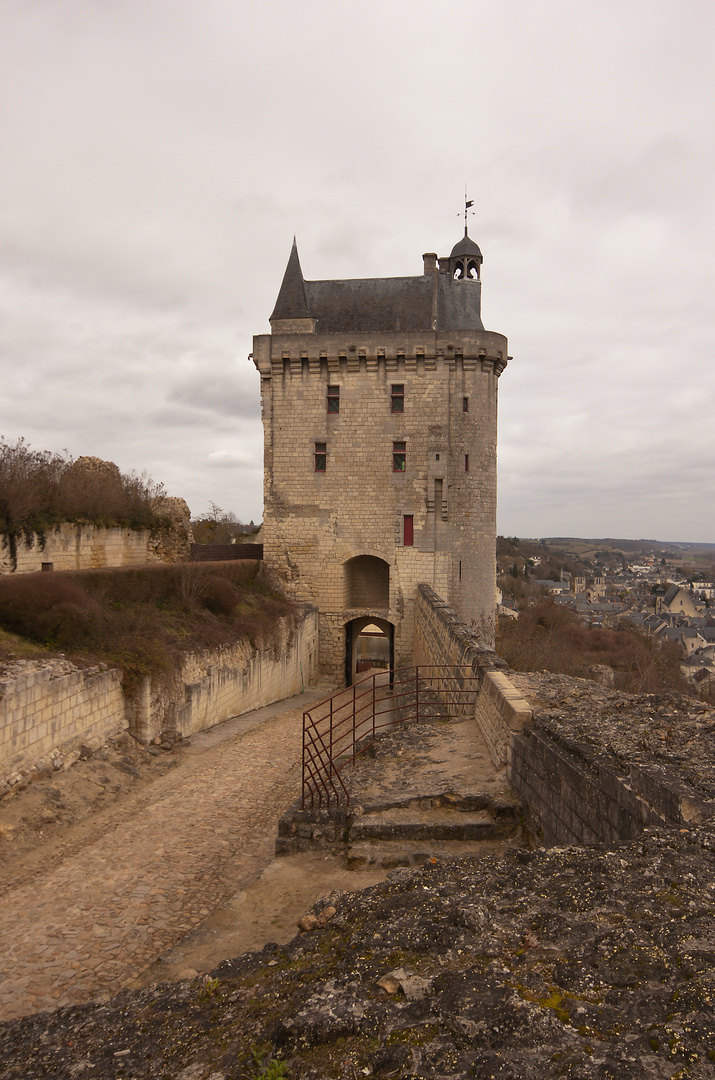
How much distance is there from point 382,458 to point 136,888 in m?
16.2

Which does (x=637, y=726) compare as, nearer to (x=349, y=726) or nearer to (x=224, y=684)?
(x=349, y=726)

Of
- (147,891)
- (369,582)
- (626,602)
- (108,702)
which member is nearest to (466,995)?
(147,891)

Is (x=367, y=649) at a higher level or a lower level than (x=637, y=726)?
lower

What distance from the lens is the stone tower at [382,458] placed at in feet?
68.2

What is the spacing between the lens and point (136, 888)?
20.5 feet

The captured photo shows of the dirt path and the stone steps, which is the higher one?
the stone steps

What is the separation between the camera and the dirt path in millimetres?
4934

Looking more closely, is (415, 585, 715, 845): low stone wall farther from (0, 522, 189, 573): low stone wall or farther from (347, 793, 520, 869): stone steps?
(0, 522, 189, 573): low stone wall

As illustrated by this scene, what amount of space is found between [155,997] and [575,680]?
7235mm

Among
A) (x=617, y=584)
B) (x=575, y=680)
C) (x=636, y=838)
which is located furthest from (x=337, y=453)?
(x=617, y=584)

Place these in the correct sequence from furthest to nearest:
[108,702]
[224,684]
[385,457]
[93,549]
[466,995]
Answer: [385,457] → [93,549] → [224,684] → [108,702] → [466,995]

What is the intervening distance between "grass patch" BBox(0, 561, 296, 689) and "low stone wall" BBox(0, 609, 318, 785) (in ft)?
1.17

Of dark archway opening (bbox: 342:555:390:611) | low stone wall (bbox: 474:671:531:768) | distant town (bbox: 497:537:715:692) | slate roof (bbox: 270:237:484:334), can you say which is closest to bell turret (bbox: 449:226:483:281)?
slate roof (bbox: 270:237:484:334)

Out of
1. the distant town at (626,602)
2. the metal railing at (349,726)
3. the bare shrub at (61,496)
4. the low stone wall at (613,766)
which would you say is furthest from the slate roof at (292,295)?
the distant town at (626,602)
